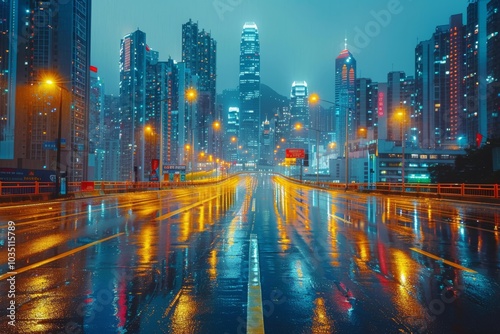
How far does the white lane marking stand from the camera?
17.2 feet

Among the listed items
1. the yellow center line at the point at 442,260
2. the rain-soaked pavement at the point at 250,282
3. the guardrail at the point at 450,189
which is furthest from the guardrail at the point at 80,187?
the guardrail at the point at 450,189

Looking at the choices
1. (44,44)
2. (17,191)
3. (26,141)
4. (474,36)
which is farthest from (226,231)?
(474,36)

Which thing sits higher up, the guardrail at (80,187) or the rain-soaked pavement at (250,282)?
the guardrail at (80,187)

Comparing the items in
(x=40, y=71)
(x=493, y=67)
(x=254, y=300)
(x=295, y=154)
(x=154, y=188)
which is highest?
(x=493, y=67)

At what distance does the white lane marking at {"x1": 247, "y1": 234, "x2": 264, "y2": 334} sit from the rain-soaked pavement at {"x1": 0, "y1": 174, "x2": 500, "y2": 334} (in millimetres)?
20

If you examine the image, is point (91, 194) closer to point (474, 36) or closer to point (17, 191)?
point (17, 191)

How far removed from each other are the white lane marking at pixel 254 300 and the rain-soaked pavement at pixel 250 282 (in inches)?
0.8

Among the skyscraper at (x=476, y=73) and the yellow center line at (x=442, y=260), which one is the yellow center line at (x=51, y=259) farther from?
the skyscraper at (x=476, y=73)

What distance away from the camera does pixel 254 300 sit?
6.31 metres

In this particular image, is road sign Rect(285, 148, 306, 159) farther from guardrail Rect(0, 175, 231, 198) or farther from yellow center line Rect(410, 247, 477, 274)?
yellow center line Rect(410, 247, 477, 274)

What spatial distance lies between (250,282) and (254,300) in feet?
3.40

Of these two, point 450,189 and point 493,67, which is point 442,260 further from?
point 493,67

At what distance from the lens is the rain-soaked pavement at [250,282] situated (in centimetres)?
543

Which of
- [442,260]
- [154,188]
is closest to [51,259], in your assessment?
[442,260]
